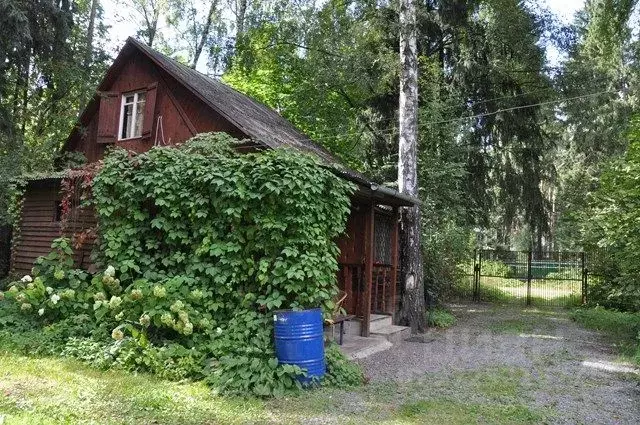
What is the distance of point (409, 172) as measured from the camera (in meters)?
10.3

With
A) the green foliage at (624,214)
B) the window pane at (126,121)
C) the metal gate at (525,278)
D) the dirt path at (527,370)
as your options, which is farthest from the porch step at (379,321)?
the window pane at (126,121)

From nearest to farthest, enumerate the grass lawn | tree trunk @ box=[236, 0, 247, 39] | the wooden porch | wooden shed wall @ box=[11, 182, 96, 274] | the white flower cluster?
the grass lawn
the white flower cluster
the wooden porch
wooden shed wall @ box=[11, 182, 96, 274]
tree trunk @ box=[236, 0, 247, 39]

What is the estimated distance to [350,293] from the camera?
9.12m

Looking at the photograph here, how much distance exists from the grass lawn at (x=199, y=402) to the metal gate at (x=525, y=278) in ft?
33.9

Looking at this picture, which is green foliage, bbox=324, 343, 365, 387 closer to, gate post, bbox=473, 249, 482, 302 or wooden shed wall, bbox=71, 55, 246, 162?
wooden shed wall, bbox=71, 55, 246, 162

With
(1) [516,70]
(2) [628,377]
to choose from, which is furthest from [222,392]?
(1) [516,70]

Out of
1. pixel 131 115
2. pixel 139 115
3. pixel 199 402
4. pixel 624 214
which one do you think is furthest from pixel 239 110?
pixel 624 214

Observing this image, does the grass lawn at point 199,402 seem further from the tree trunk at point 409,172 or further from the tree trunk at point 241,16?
the tree trunk at point 241,16

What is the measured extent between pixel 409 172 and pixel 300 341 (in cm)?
568

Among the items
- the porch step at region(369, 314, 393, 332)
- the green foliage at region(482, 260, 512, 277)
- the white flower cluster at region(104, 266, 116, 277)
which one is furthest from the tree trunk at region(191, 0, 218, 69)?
the white flower cluster at region(104, 266, 116, 277)

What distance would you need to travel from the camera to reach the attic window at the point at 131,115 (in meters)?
11.2

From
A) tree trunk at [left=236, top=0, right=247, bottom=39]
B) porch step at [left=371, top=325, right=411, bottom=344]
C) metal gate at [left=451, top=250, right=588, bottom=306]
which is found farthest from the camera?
tree trunk at [left=236, top=0, right=247, bottom=39]

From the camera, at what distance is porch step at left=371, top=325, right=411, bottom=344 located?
8.89 metres

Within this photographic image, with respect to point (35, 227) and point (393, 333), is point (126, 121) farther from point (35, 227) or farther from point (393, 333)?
point (393, 333)
